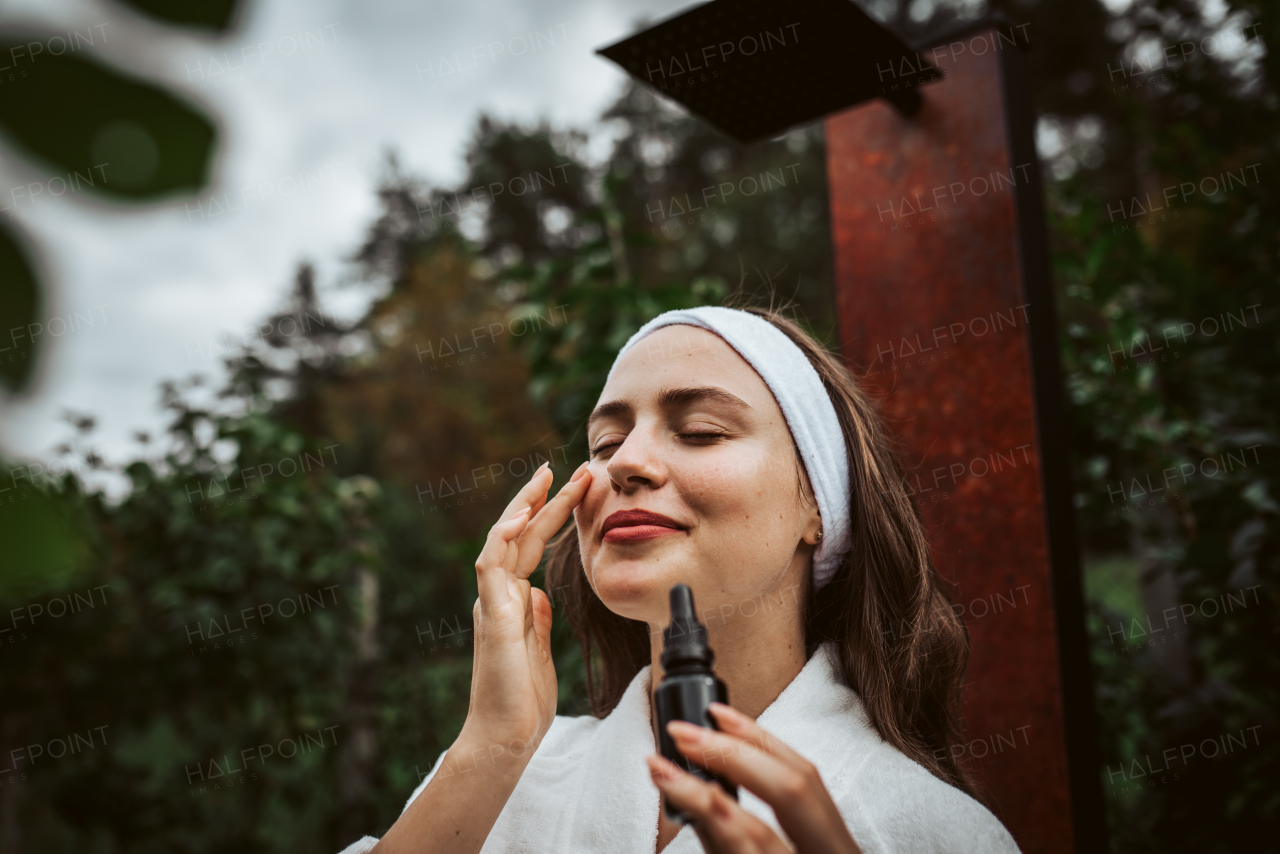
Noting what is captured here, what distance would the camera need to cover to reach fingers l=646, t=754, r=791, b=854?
837 mm

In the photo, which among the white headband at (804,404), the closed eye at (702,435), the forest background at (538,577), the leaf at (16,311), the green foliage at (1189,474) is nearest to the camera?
the leaf at (16,311)

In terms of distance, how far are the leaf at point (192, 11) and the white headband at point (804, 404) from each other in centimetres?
123

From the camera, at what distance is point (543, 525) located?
149 centimetres

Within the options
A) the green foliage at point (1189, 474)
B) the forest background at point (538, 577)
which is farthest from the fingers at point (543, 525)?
the green foliage at point (1189, 474)

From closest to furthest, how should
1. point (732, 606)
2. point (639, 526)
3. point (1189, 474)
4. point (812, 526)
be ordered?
point (639, 526) < point (732, 606) < point (812, 526) < point (1189, 474)

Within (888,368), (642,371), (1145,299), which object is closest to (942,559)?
(888,368)

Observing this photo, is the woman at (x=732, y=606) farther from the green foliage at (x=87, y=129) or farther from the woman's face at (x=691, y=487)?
the green foliage at (x=87, y=129)

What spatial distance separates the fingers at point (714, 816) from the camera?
837mm

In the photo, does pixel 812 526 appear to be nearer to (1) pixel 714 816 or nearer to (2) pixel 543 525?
(2) pixel 543 525

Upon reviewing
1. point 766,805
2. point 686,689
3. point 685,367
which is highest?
point 685,367

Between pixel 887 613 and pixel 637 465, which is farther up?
pixel 637 465

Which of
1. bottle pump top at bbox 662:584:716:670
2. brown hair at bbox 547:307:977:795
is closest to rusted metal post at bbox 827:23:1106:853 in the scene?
brown hair at bbox 547:307:977:795

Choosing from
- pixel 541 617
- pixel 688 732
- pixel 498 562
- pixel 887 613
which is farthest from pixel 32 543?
pixel 887 613

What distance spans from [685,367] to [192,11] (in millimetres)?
1181
